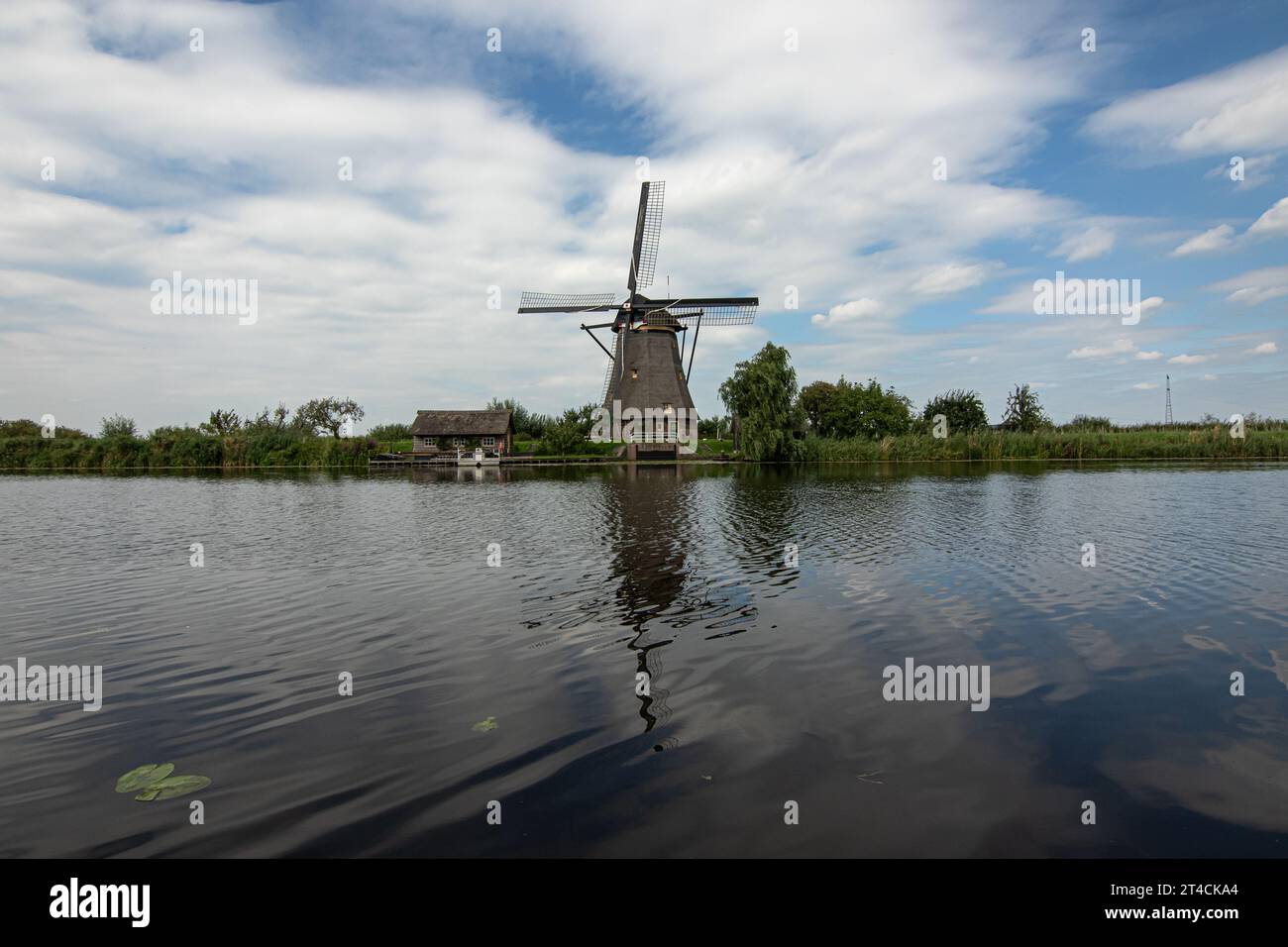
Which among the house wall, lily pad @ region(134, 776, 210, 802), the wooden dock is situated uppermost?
the house wall

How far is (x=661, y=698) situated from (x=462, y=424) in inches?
2492

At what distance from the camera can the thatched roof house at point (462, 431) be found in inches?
2589

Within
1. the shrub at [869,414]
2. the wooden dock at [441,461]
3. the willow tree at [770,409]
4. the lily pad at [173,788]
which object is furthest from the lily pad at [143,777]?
the shrub at [869,414]

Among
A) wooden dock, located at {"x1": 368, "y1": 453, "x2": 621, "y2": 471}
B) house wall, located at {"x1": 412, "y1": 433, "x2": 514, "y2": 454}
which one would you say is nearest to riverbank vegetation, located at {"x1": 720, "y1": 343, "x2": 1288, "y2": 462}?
wooden dock, located at {"x1": 368, "y1": 453, "x2": 621, "y2": 471}

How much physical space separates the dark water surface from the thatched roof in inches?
2040

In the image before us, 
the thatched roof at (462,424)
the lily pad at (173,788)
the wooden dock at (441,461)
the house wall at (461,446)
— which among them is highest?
the thatched roof at (462,424)

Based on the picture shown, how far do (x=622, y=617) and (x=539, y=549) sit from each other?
5.47m

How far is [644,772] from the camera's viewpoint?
470cm

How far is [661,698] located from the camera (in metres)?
6.06

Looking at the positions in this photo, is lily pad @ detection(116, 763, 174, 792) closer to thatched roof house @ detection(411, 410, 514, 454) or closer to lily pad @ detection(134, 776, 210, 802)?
lily pad @ detection(134, 776, 210, 802)

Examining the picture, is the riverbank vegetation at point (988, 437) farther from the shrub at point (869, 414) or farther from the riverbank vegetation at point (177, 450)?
the riverbank vegetation at point (177, 450)

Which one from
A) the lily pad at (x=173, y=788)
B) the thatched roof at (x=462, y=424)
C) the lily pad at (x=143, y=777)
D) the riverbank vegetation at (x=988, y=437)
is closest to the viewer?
the lily pad at (x=173, y=788)

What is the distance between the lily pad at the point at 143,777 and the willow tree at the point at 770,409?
45.1 meters

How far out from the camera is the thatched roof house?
216 feet
